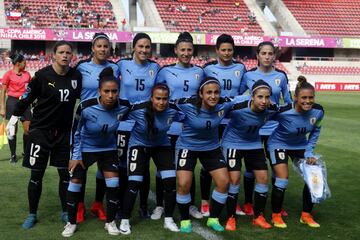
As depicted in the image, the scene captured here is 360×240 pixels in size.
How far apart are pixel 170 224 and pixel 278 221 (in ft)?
4.24

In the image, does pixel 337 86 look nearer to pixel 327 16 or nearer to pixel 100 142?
pixel 327 16

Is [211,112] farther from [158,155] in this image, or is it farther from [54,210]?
[54,210]

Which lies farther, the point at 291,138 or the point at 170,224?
the point at 291,138

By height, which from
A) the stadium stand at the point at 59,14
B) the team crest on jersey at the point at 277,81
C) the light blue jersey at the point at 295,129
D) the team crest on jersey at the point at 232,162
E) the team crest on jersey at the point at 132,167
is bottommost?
the team crest on jersey at the point at 132,167

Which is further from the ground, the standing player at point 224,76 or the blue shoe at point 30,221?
the standing player at point 224,76

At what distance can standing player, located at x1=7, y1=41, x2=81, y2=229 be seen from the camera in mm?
5078

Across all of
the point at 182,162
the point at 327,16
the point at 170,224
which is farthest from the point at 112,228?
the point at 327,16

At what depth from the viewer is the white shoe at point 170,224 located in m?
5.14

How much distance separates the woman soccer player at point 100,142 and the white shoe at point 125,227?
2.2 inches

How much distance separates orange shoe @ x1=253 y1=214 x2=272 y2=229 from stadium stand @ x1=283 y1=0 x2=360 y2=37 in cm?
4082

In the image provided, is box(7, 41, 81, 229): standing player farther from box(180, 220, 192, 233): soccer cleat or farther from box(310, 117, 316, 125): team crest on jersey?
box(310, 117, 316, 125): team crest on jersey

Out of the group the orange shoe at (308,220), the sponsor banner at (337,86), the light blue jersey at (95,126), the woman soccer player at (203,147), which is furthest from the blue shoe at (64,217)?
the sponsor banner at (337,86)

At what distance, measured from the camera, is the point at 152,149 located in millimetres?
5355

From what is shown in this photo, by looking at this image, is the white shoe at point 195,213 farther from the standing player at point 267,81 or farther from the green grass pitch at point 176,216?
the standing player at point 267,81
